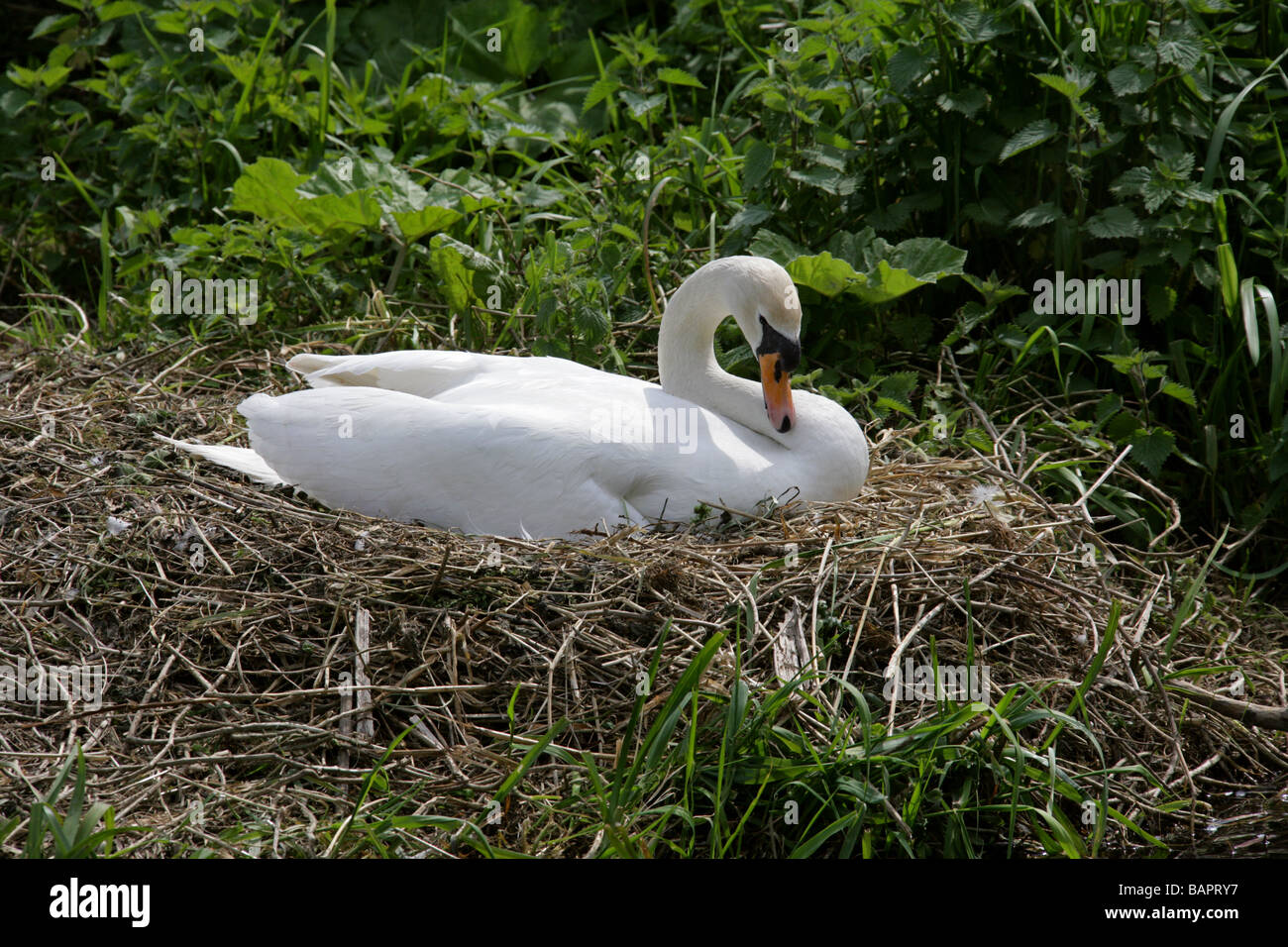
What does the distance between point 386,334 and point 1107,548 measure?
3163 mm

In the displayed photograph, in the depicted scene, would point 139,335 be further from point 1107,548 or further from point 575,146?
point 1107,548

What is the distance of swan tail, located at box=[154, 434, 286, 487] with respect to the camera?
15.1ft

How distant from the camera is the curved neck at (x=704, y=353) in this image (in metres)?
4.65

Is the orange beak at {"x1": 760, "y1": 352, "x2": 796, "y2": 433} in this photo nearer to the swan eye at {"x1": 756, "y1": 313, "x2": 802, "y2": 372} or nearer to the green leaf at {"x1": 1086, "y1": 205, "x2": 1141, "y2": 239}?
the swan eye at {"x1": 756, "y1": 313, "x2": 802, "y2": 372}

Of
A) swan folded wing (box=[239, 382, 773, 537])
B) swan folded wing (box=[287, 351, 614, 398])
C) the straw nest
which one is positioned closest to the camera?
the straw nest

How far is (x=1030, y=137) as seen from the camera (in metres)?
5.26

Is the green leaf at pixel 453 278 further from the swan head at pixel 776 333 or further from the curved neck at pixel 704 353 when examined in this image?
the swan head at pixel 776 333

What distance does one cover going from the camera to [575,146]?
265 inches

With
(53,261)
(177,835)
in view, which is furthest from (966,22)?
(53,261)

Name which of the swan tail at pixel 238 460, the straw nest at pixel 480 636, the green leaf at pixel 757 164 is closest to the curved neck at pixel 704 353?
the straw nest at pixel 480 636

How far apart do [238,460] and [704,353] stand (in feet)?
5.57

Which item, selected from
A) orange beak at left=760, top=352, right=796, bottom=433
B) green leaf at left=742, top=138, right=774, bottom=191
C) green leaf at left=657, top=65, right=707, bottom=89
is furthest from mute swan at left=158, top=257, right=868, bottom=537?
green leaf at left=657, top=65, right=707, bottom=89

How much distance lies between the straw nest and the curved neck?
516 mm

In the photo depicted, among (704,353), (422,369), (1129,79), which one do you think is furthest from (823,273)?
(422,369)
